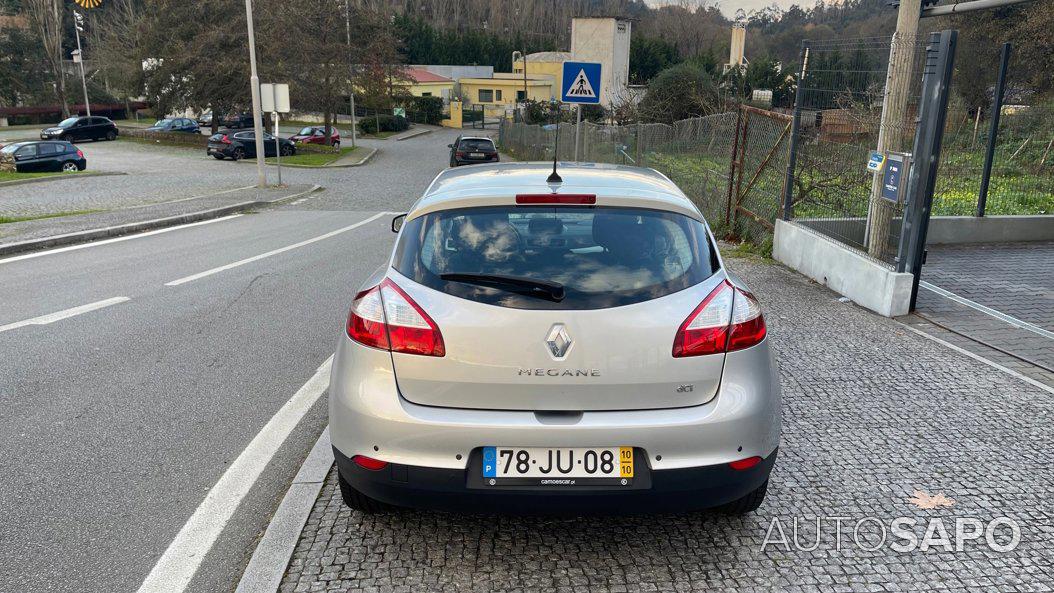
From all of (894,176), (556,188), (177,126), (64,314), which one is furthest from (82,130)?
(556,188)

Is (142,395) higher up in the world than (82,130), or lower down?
higher up

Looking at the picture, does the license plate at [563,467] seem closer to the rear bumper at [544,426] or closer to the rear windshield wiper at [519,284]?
the rear bumper at [544,426]

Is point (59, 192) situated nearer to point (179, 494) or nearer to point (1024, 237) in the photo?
point (179, 494)

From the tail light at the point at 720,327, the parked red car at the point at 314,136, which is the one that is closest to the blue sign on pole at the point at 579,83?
the tail light at the point at 720,327

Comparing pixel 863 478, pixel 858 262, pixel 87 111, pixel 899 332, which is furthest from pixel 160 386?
pixel 87 111

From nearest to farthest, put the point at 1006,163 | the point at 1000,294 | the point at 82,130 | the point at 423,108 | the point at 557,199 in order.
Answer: the point at 557,199 < the point at 1000,294 < the point at 1006,163 < the point at 82,130 < the point at 423,108

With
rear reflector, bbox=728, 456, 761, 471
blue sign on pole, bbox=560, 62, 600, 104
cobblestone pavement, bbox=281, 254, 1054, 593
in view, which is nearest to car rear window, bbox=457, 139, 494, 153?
blue sign on pole, bbox=560, 62, 600, 104

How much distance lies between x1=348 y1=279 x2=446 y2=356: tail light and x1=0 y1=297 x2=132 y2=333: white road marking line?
216 inches

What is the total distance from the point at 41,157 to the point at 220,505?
31.6m

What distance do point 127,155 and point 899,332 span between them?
40256 mm

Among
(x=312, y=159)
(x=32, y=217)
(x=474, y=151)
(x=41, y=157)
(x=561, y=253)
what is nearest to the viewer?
(x=561, y=253)

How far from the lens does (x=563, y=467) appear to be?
309 cm

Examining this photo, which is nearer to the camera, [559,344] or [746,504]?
[559,344]

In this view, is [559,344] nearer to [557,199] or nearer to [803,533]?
[557,199]
